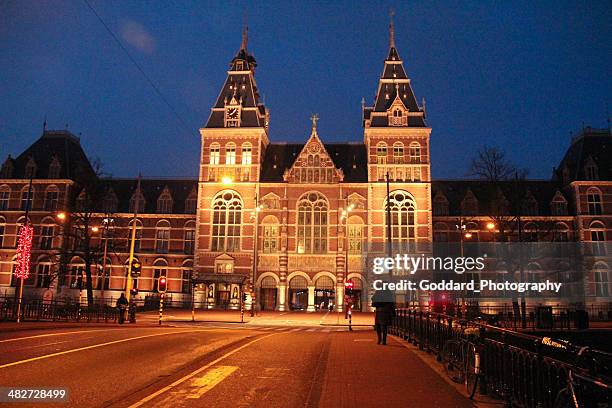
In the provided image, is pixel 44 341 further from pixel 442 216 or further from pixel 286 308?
pixel 442 216

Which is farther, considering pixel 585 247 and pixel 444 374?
pixel 585 247

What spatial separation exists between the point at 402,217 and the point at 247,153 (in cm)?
1757

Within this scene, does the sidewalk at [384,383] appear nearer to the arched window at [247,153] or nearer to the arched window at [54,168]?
the arched window at [247,153]

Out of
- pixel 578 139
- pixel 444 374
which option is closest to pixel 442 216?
pixel 578 139

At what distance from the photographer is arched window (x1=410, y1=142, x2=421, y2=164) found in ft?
158

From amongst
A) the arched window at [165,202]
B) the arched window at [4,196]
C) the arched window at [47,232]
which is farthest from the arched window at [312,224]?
the arched window at [4,196]

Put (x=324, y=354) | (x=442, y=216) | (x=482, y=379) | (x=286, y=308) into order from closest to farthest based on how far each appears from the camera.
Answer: (x=482, y=379) → (x=324, y=354) → (x=286, y=308) → (x=442, y=216)

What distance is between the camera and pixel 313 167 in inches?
1925

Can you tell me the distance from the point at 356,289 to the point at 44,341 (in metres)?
34.7

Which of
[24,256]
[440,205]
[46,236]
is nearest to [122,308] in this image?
[24,256]

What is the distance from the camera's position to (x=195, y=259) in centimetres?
4756

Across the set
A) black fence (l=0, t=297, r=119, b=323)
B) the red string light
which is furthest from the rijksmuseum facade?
the red string light

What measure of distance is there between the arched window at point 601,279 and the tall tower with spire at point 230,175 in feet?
115

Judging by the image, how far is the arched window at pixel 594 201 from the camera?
4881 cm
